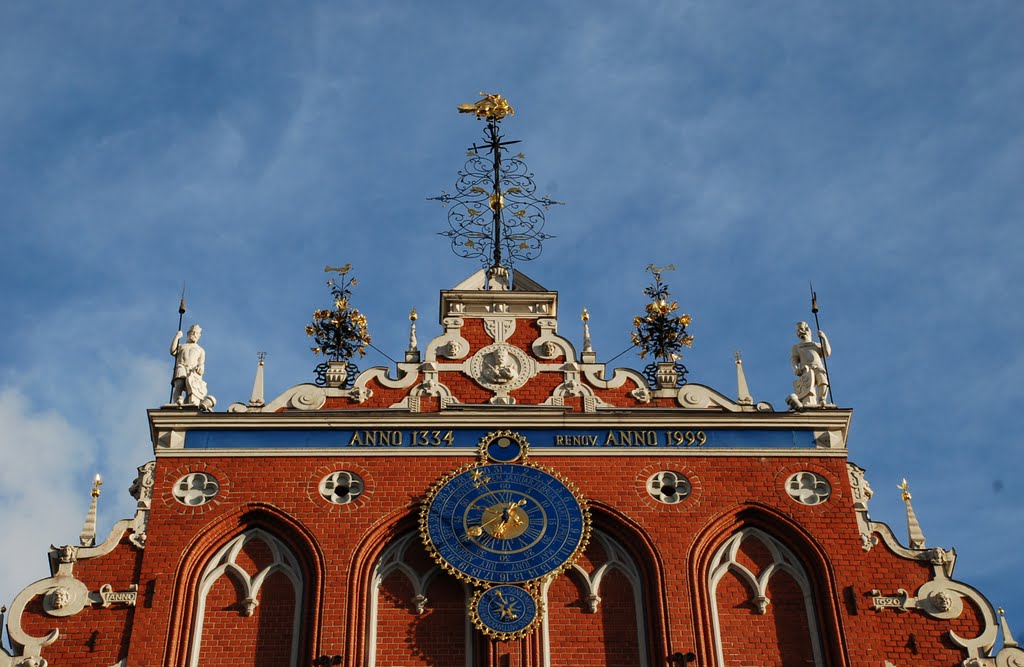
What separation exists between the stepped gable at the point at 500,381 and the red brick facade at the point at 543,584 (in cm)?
4

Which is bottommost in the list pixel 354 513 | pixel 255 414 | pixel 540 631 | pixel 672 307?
pixel 540 631

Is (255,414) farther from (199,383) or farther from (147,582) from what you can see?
(147,582)

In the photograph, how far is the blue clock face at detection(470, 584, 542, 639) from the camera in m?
16.6

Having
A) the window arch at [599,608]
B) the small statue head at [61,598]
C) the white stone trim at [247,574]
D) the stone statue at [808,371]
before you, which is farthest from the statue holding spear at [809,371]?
the small statue head at [61,598]

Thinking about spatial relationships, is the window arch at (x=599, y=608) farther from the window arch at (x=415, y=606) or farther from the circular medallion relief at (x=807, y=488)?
the circular medallion relief at (x=807, y=488)

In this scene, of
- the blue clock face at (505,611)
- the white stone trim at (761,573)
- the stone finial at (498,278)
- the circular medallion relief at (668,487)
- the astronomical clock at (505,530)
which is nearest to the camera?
the blue clock face at (505,611)

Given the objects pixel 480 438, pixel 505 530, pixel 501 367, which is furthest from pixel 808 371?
pixel 505 530

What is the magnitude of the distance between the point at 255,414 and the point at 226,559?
68.0 inches

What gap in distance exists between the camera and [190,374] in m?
18.5

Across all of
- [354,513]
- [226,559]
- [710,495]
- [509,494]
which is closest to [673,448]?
[710,495]

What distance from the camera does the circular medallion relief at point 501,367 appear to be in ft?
61.3

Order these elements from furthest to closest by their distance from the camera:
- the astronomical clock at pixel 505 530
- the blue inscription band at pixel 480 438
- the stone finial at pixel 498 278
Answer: the stone finial at pixel 498 278, the blue inscription band at pixel 480 438, the astronomical clock at pixel 505 530

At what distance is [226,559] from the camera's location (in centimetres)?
1725

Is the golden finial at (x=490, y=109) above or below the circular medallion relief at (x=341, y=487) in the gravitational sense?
above
